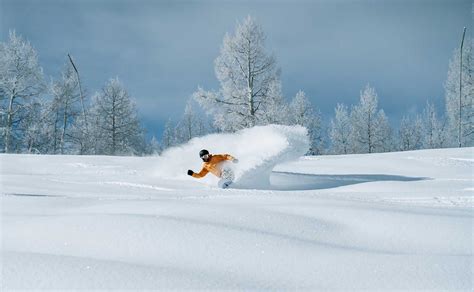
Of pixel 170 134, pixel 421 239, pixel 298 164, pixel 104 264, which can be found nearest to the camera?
pixel 104 264

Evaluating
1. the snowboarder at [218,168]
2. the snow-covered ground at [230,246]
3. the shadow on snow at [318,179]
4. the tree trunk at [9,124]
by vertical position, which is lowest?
the snow-covered ground at [230,246]

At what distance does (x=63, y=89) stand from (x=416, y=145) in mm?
42621

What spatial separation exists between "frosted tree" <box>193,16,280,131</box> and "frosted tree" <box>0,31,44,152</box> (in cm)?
1111

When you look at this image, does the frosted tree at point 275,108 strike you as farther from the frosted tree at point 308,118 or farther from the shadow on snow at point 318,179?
the frosted tree at point 308,118

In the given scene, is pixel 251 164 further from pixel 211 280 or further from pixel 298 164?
pixel 211 280

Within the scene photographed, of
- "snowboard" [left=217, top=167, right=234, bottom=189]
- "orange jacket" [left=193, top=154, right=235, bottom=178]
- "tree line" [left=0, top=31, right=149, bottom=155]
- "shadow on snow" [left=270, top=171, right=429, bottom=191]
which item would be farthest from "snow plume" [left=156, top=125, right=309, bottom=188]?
"tree line" [left=0, top=31, right=149, bottom=155]

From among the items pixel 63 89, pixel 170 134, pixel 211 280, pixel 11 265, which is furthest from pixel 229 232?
pixel 170 134

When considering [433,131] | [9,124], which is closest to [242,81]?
[9,124]

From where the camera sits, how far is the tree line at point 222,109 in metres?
20.2

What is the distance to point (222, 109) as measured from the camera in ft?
66.1

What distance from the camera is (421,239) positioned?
3.30 metres

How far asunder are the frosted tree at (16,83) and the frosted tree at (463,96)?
88.6 ft

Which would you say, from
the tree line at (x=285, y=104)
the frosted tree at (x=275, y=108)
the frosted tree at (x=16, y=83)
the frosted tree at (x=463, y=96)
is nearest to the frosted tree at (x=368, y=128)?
the tree line at (x=285, y=104)

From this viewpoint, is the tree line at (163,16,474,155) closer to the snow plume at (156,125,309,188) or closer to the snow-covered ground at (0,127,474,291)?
the snow plume at (156,125,309,188)
